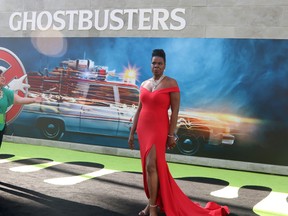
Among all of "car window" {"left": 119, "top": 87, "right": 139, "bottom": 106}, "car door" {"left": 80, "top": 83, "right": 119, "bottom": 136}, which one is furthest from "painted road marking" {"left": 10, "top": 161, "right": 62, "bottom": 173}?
"car window" {"left": 119, "top": 87, "right": 139, "bottom": 106}

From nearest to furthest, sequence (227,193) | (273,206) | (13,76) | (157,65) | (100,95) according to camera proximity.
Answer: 1. (157,65)
2. (273,206)
3. (227,193)
4. (100,95)
5. (13,76)

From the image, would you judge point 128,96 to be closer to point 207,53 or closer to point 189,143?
point 189,143

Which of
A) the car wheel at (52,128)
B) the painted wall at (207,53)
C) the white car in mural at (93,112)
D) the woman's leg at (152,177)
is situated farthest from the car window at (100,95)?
the woman's leg at (152,177)

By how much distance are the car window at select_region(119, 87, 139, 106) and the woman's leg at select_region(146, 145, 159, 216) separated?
14.8 ft

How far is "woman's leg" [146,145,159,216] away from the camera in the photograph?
417 cm

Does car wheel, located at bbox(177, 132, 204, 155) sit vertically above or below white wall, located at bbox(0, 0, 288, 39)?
below

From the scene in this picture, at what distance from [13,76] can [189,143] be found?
16.6 ft

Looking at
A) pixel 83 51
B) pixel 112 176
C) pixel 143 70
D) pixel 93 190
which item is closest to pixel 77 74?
pixel 83 51

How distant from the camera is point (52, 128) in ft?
31.0

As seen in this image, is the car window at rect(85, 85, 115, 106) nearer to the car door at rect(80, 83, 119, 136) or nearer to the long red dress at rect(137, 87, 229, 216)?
the car door at rect(80, 83, 119, 136)

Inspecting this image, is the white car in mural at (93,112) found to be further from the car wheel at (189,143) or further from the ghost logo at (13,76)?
the ghost logo at (13,76)

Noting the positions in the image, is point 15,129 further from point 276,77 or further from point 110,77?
point 276,77

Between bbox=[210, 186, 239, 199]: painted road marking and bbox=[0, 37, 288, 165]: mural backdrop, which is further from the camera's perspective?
bbox=[0, 37, 288, 165]: mural backdrop

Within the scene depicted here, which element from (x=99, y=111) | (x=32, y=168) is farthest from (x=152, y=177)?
(x=99, y=111)
